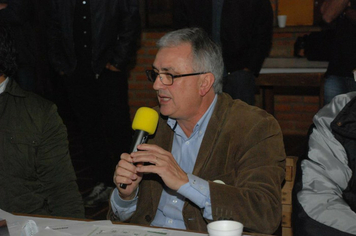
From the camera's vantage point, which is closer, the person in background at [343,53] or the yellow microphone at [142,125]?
the yellow microphone at [142,125]

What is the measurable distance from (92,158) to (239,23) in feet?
4.76

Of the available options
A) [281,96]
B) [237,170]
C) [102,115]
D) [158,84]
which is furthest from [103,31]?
[281,96]

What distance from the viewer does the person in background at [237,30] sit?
3.58 metres

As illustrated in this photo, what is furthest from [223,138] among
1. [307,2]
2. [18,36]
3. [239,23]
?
[307,2]

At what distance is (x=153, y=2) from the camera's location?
5.70 m

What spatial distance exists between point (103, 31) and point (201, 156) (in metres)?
2.03

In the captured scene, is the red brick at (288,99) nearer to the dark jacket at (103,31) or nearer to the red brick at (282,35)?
the red brick at (282,35)

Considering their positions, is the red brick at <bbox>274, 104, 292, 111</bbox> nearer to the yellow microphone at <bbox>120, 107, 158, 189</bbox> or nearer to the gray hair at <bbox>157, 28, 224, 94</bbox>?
the gray hair at <bbox>157, 28, 224, 94</bbox>

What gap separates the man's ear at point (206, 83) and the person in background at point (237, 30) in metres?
1.62

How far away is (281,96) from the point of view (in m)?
5.48

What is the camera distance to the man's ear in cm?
194


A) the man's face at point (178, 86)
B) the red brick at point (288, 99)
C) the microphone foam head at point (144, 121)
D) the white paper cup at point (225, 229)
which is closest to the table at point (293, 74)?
the red brick at point (288, 99)

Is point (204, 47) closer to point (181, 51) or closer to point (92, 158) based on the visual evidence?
point (181, 51)

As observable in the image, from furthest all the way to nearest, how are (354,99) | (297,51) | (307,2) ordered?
(307,2)
(297,51)
(354,99)
